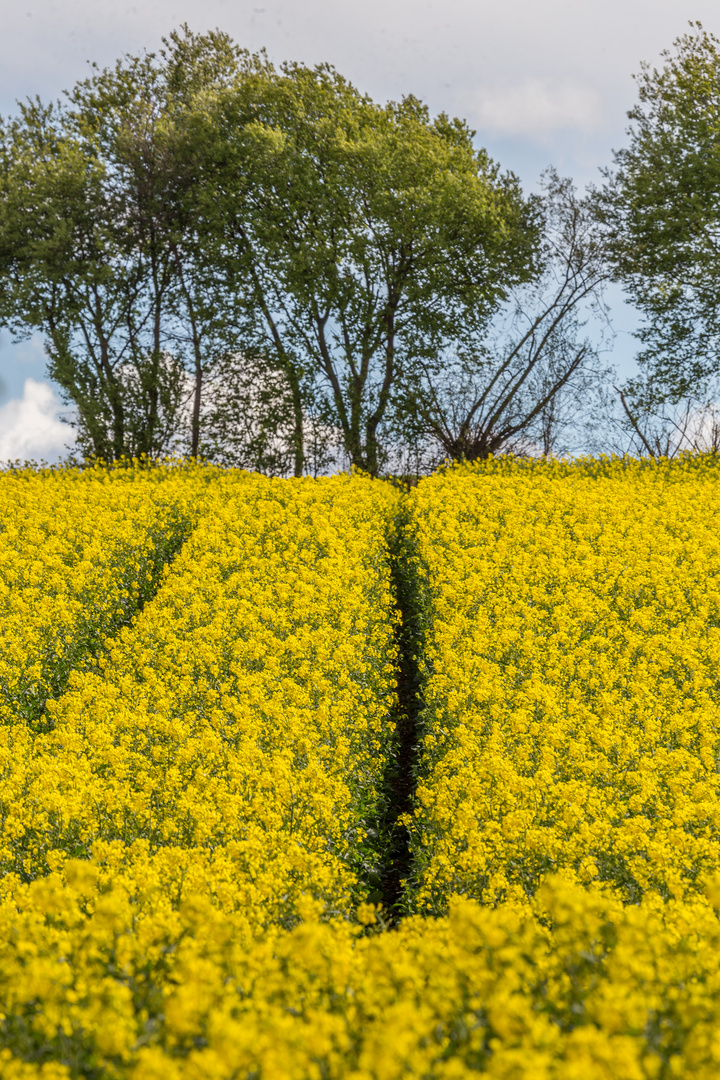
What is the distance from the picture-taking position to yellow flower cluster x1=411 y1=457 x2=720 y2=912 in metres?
Answer: 5.67

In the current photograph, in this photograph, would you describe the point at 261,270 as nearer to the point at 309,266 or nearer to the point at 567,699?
the point at 309,266

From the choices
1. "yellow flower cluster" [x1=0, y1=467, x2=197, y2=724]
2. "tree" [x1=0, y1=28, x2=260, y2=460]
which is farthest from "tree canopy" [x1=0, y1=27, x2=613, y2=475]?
"yellow flower cluster" [x1=0, y1=467, x2=197, y2=724]

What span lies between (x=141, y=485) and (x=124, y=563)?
20.6 ft

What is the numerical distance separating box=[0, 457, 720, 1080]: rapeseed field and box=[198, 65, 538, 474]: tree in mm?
14919

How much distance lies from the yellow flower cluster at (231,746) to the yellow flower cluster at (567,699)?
77cm

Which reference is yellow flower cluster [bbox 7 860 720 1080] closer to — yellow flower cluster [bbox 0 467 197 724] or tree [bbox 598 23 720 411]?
yellow flower cluster [bbox 0 467 197 724]

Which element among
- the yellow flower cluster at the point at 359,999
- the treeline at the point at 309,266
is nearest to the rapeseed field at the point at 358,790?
the yellow flower cluster at the point at 359,999

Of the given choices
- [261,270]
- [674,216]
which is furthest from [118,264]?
[674,216]

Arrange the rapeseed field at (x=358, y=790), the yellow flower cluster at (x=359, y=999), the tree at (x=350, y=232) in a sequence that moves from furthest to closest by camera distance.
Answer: the tree at (x=350, y=232) < the rapeseed field at (x=358, y=790) < the yellow flower cluster at (x=359, y=999)

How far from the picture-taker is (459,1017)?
3277mm

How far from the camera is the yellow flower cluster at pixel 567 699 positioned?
5668mm

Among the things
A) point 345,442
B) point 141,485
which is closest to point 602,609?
point 141,485

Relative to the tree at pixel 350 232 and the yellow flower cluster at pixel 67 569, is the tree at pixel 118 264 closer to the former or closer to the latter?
the tree at pixel 350 232

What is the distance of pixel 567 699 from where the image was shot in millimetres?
7969
